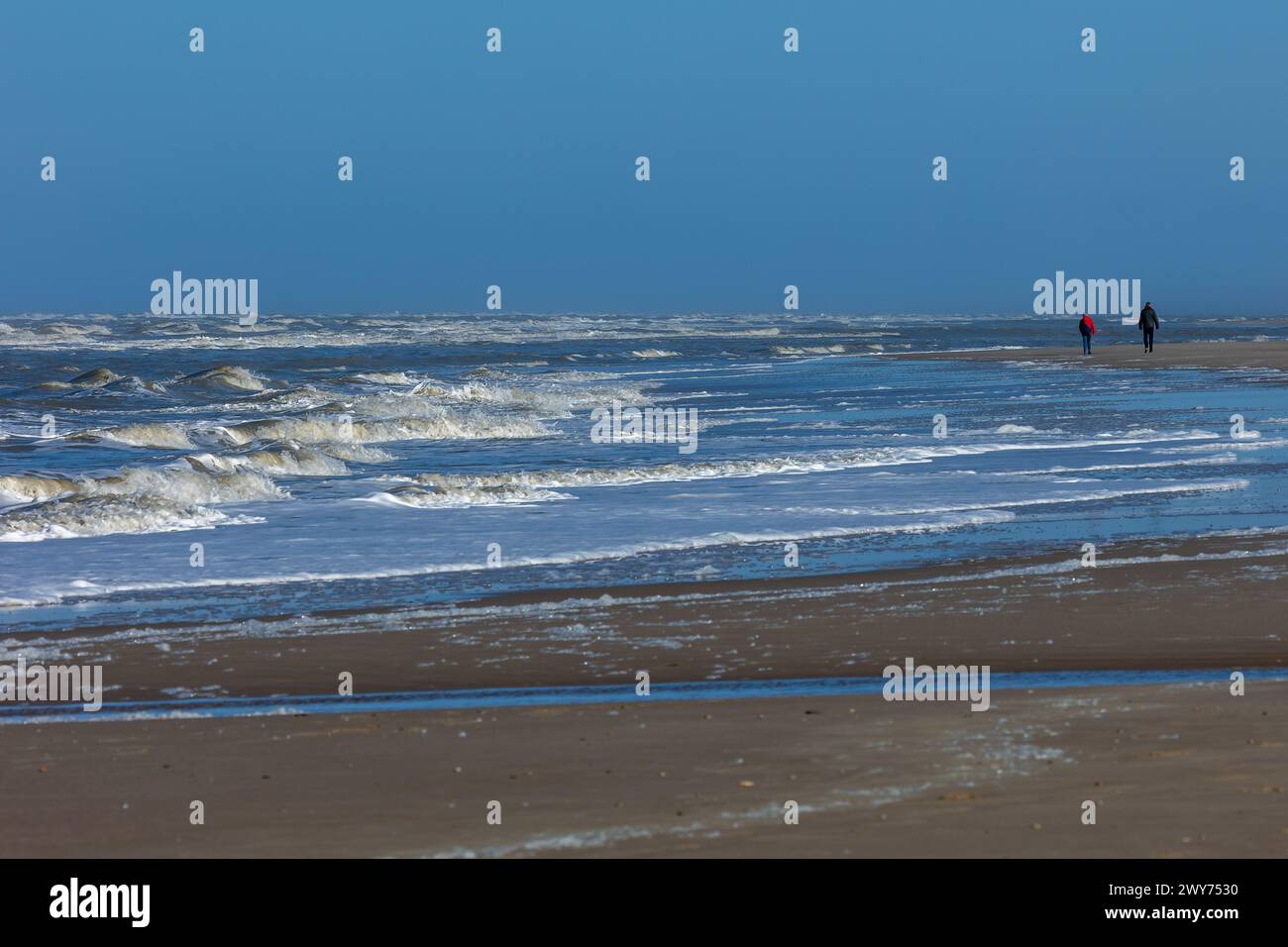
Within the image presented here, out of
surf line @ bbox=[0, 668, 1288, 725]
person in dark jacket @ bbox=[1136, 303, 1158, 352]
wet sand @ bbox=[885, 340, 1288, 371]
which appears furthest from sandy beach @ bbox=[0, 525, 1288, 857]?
person in dark jacket @ bbox=[1136, 303, 1158, 352]

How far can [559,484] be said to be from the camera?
16875mm

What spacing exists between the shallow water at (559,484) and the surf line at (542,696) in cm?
244

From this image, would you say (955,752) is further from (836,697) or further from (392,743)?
(392,743)

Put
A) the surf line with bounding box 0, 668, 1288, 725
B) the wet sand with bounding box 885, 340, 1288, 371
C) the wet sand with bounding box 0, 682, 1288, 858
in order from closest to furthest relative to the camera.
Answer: the wet sand with bounding box 0, 682, 1288, 858 < the surf line with bounding box 0, 668, 1288, 725 < the wet sand with bounding box 885, 340, 1288, 371

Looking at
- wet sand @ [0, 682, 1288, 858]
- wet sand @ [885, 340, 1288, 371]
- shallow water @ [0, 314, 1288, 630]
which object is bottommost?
wet sand @ [0, 682, 1288, 858]

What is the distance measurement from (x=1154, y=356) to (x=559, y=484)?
3576 centimetres

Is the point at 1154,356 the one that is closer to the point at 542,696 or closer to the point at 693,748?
the point at 542,696

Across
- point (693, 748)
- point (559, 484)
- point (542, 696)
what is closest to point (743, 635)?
point (542, 696)

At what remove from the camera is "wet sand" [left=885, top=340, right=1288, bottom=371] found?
42.7 meters

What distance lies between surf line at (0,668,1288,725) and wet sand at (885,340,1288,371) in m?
35.3

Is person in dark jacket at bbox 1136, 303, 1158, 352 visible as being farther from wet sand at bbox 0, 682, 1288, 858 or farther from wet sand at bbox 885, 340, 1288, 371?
wet sand at bbox 0, 682, 1288, 858

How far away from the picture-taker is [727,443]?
846 inches

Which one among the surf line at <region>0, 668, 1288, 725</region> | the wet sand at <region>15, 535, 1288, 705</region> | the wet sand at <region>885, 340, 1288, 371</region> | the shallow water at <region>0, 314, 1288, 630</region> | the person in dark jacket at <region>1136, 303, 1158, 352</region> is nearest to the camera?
the surf line at <region>0, 668, 1288, 725</region>
